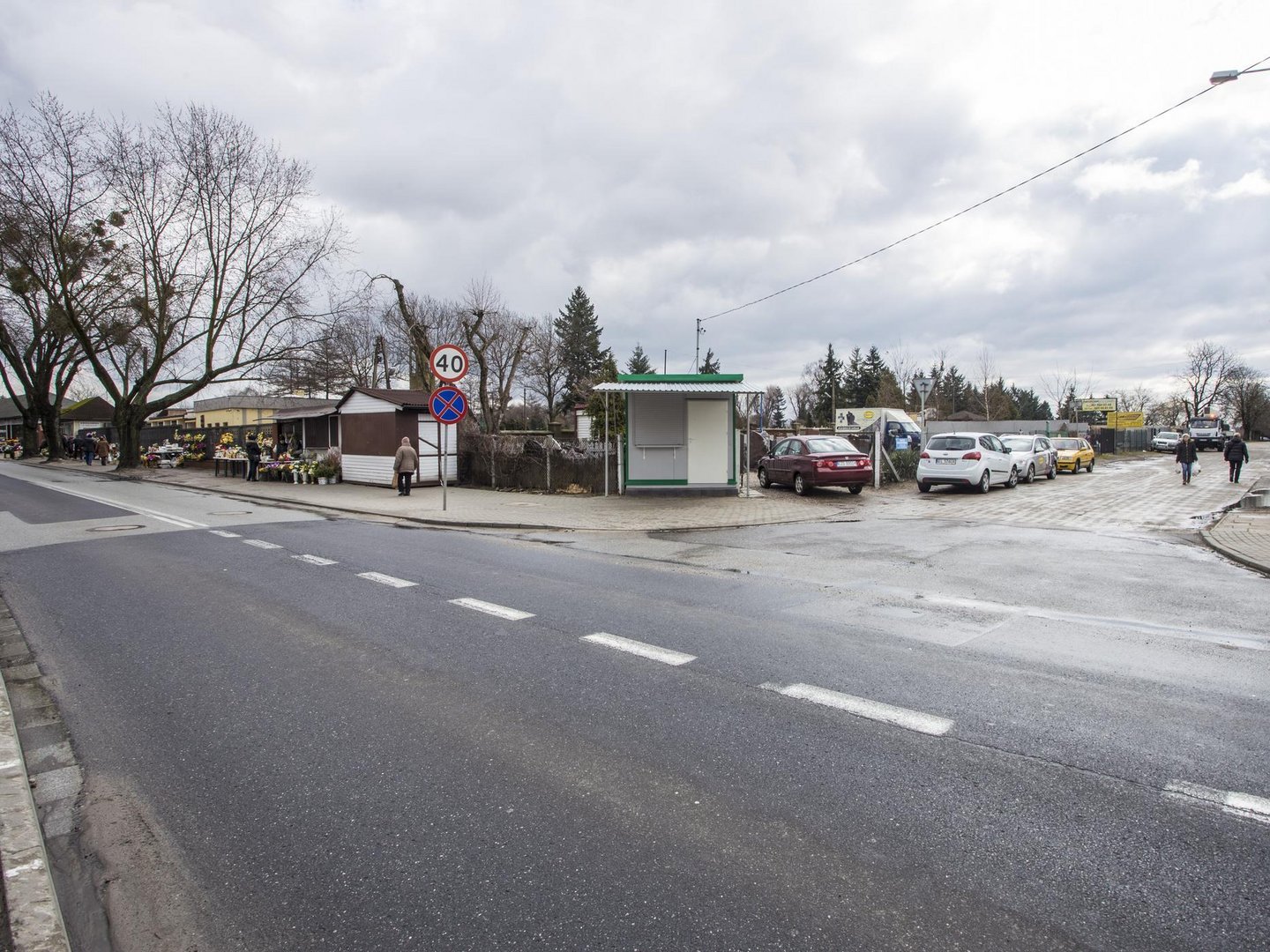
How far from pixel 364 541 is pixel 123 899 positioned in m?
8.53

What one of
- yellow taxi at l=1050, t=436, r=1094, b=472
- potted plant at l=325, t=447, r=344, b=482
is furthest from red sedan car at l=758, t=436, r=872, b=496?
potted plant at l=325, t=447, r=344, b=482

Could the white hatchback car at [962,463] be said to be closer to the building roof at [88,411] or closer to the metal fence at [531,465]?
the metal fence at [531,465]

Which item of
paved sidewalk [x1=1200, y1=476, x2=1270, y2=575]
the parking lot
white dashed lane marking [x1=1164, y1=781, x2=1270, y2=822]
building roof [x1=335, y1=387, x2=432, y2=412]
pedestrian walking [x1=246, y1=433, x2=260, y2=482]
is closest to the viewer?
white dashed lane marking [x1=1164, y1=781, x2=1270, y2=822]

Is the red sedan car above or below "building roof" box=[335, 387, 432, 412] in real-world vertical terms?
below

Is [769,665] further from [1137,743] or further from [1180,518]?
[1180,518]

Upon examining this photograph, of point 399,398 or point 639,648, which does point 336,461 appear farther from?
point 639,648

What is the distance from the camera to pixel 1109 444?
149 ft

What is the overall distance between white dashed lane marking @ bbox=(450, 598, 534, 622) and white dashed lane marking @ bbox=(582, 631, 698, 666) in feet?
2.89

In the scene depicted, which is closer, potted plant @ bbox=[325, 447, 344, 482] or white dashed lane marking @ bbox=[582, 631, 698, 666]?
white dashed lane marking @ bbox=[582, 631, 698, 666]

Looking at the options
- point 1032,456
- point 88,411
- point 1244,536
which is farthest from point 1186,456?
point 88,411

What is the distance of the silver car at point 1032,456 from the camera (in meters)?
22.0

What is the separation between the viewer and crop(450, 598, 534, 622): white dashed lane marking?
613 cm

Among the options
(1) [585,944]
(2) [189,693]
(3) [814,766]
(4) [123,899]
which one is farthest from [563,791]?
(2) [189,693]

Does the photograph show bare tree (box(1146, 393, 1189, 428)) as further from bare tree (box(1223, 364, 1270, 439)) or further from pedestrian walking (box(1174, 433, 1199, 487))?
pedestrian walking (box(1174, 433, 1199, 487))
